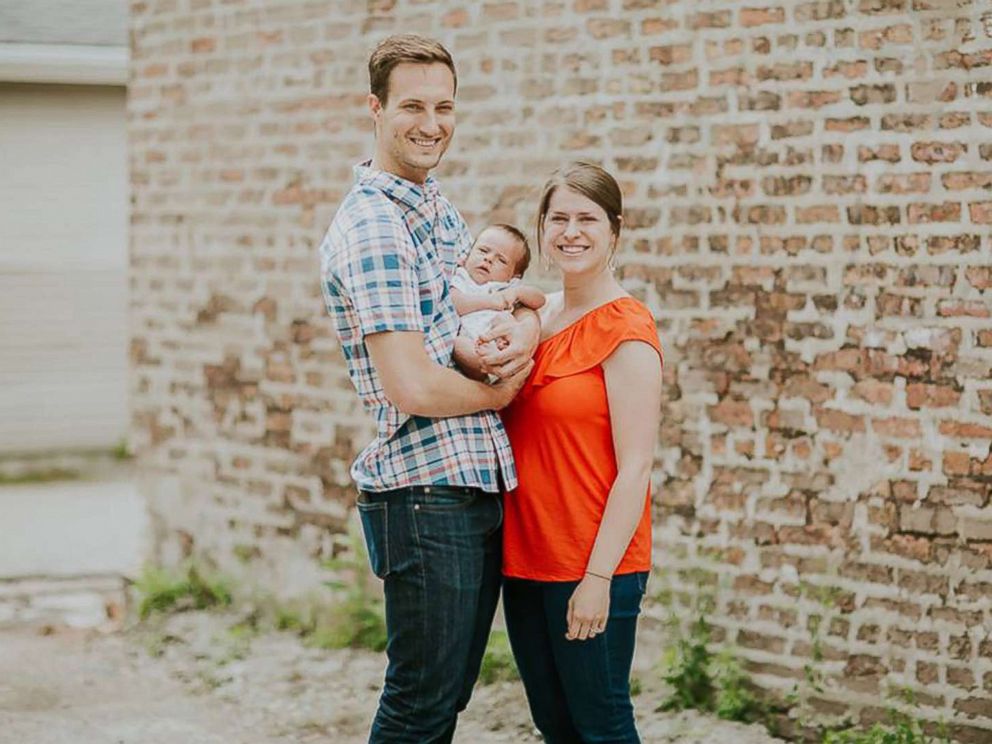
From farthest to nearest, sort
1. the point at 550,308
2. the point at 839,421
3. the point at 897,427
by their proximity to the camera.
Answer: the point at 839,421, the point at 897,427, the point at 550,308

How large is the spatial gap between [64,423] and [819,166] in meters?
8.41

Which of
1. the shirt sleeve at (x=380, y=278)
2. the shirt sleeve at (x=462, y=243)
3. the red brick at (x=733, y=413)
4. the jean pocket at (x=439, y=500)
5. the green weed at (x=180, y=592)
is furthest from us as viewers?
the green weed at (x=180, y=592)

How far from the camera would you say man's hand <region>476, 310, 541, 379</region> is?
127 inches

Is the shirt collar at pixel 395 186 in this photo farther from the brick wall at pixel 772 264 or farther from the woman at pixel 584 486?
the brick wall at pixel 772 264

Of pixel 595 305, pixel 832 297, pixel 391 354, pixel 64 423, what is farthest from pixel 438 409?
pixel 64 423

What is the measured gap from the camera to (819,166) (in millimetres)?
4789

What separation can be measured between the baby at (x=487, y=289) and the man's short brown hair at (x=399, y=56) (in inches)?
19.4

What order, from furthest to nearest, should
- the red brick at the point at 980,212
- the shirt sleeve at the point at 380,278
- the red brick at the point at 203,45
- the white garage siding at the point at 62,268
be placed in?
the white garage siding at the point at 62,268, the red brick at the point at 203,45, the red brick at the point at 980,212, the shirt sleeve at the point at 380,278

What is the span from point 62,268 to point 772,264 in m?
8.29

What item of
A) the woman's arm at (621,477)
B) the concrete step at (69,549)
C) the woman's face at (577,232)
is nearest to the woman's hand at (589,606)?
the woman's arm at (621,477)

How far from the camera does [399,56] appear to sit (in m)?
3.18

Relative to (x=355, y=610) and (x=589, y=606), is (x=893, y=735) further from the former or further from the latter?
(x=355, y=610)

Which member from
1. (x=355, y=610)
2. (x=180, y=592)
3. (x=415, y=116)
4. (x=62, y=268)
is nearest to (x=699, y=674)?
(x=355, y=610)

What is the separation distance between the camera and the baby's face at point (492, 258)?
3.61m
